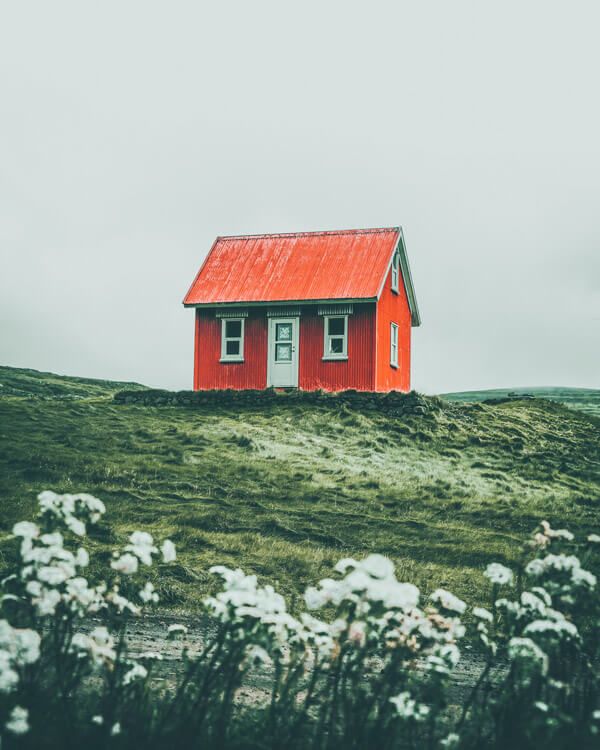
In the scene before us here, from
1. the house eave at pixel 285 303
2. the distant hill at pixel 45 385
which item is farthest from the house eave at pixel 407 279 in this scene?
the distant hill at pixel 45 385

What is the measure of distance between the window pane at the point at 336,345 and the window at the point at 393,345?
2.83 m

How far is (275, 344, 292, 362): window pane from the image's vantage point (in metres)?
30.6

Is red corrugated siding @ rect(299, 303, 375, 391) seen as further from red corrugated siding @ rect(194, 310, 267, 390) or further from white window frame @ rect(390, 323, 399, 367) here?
white window frame @ rect(390, 323, 399, 367)

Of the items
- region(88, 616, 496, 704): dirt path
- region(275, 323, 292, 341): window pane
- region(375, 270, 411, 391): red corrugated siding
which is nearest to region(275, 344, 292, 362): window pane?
region(275, 323, 292, 341): window pane

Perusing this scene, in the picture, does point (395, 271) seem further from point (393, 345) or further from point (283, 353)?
point (283, 353)

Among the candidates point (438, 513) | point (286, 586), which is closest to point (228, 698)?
point (286, 586)

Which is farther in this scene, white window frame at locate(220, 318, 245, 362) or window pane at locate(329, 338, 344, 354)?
white window frame at locate(220, 318, 245, 362)

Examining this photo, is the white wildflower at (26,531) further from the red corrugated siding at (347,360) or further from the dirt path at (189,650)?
the red corrugated siding at (347,360)

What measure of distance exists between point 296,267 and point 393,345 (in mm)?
4883

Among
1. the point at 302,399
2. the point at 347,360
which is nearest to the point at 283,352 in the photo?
the point at 347,360

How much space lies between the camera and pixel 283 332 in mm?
30797

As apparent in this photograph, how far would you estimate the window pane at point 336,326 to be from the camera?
99.5 ft

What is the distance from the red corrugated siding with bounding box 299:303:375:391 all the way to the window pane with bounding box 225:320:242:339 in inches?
99.5

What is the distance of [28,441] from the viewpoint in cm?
2178
